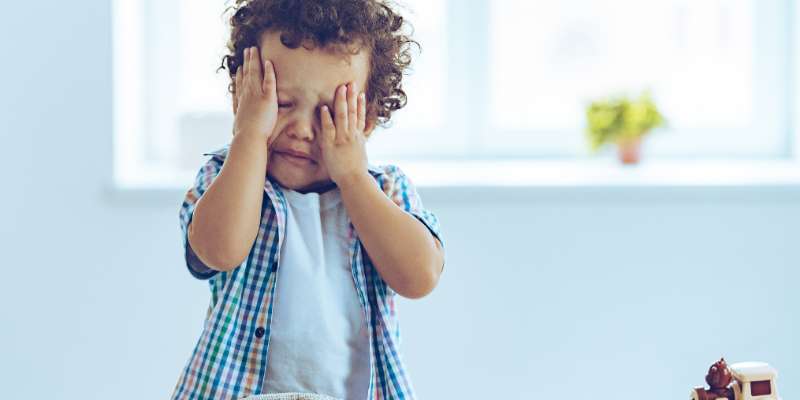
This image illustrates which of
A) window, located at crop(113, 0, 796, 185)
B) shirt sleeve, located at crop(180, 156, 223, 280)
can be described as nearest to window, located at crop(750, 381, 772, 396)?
shirt sleeve, located at crop(180, 156, 223, 280)

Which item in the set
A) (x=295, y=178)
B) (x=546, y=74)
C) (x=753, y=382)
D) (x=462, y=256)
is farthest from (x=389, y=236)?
(x=546, y=74)

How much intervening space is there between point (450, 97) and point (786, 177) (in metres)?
0.70

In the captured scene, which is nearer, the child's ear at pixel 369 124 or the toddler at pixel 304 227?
the toddler at pixel 304 227

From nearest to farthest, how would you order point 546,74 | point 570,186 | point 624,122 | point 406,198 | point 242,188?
point 242,188, point 406,198, point 570,186, point 624,122, point 546,74

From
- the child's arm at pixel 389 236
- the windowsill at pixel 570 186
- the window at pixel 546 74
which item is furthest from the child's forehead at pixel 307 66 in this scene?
the window at pixel 546 74

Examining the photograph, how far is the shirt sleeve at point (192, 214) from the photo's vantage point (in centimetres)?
104

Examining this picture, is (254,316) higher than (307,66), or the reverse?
(307,66)

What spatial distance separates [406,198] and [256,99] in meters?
0.21

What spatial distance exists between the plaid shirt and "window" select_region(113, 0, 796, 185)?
41.9 inches

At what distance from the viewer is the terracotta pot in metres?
2.04

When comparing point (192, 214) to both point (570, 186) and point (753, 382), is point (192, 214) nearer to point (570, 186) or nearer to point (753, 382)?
point (753, 382)

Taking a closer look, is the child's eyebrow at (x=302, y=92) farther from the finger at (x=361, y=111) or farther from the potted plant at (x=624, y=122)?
the potted plant at (x=624, y=122)

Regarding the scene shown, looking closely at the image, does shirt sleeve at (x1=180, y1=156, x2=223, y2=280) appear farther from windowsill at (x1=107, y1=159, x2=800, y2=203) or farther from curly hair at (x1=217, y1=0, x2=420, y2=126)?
windowsill at (x1=107, y1=159, x2=800, y2=203)

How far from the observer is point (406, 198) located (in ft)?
3.60
